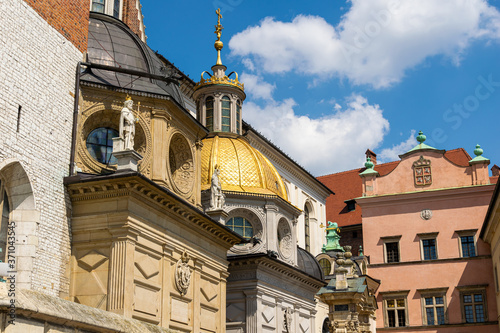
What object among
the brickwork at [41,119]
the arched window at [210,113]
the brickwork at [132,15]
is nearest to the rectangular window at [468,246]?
the arched window at [210,113]

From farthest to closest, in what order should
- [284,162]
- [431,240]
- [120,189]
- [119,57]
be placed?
[284,162], [431,240], [119,57], [120,189]

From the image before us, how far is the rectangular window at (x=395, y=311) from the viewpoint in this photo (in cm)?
4111

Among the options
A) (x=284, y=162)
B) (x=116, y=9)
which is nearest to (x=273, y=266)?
(x=116, y=9)

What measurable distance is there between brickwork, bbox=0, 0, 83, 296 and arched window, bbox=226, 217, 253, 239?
39.9 ft

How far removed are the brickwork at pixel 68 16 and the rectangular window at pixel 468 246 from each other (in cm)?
2797

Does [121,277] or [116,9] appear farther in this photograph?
[116,9]

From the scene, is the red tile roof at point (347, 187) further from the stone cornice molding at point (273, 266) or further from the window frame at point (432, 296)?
the stone cornice molding at point (273, 266)

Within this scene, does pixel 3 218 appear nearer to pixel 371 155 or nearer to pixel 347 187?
pixel 347 187

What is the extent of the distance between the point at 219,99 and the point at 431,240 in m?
16.2

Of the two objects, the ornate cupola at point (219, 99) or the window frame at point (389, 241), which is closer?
the ornate cupola at point (219, 99)

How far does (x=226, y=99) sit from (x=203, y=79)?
175cm

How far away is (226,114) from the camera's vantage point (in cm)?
3472

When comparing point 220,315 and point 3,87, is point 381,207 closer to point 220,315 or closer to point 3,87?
point 220,315

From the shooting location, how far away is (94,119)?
69.4ft
